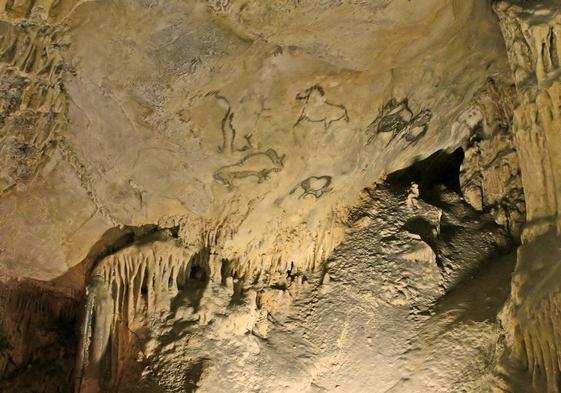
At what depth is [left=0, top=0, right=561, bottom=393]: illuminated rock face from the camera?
3.13m

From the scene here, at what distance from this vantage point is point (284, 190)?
3955mm

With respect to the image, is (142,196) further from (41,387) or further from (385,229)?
(41,387)

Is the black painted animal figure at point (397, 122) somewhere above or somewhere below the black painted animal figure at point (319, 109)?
above

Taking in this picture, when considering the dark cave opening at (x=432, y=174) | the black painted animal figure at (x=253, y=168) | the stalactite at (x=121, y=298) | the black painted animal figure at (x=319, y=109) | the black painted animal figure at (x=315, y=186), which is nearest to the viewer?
the black painted animal figure at (x=319, y=109)

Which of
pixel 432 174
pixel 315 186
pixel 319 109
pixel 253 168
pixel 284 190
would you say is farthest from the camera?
pixel 432 174

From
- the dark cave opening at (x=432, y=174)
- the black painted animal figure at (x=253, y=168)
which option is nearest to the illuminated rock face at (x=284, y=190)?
the black painted animal figure at (x=253, y=168)

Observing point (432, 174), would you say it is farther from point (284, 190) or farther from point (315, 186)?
point (284, 190)

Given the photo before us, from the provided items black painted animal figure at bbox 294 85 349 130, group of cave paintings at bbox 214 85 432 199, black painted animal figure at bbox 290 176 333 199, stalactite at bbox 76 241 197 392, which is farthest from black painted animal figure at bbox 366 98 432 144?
stalactite at bbox 76 241 197 392

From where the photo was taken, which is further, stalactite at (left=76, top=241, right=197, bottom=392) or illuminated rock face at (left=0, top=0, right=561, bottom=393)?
stalactite at (left=76, top=241, right=197, bottom=392)

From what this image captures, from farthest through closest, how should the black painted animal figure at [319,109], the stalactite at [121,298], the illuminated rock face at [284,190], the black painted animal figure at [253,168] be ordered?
the stalactite at [121,298]
the black painted animal figure at [253,168]
the black painted animal figure at [319,109]
the illuminated rock face at [284,190]

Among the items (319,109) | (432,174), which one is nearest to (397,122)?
(319,109)

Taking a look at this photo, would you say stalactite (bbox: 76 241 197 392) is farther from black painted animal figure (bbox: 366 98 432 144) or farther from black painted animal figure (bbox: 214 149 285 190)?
black painted animal figure (bbox: 366 98 432 144)

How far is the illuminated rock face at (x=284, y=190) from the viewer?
3.13 meters

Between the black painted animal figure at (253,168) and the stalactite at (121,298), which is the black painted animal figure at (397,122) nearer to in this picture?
the black painted animal figure at (253,168)
